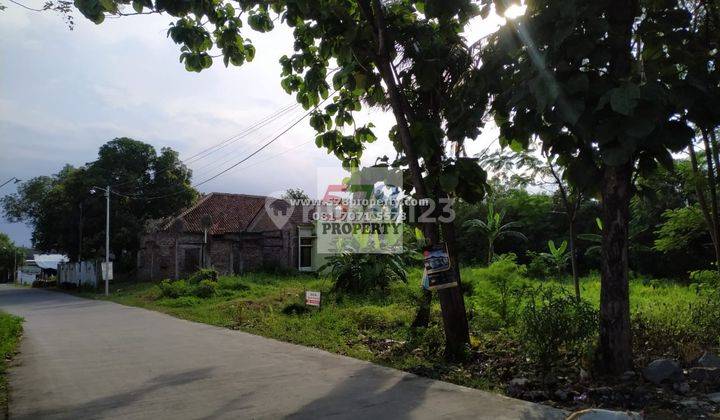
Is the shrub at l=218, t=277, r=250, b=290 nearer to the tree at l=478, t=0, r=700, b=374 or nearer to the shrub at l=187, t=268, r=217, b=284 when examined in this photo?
the shrub at l=187, t=268, r=217, b=284

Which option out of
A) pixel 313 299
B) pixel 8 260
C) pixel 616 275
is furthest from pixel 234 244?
pixel 8 260

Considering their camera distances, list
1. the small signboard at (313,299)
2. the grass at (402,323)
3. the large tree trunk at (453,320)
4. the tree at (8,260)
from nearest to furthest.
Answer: the grass at (402,323) < the large tree trunk at (453,320) < the small signboard at (313,299) < the tree at (8,260)

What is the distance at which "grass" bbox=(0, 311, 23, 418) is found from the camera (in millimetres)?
6079

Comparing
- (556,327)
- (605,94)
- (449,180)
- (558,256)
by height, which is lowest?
(556,327)

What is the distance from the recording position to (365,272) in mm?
15836

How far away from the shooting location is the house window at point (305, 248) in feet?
97.4

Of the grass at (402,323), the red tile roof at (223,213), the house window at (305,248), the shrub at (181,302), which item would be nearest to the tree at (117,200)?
the red tile roof at (223,213)

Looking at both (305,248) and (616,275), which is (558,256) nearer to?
(305,248)

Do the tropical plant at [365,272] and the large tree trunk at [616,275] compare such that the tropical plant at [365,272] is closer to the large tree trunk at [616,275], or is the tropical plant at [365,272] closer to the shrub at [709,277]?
the shrub at [709,277]

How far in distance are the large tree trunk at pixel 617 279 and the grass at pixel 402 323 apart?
1168 millimetres

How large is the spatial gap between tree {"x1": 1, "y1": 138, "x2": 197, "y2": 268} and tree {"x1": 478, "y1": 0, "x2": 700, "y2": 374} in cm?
3025

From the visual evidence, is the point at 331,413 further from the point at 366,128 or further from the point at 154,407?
the point at 366,128

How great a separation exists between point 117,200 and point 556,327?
105 feet

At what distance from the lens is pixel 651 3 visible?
231 inches
